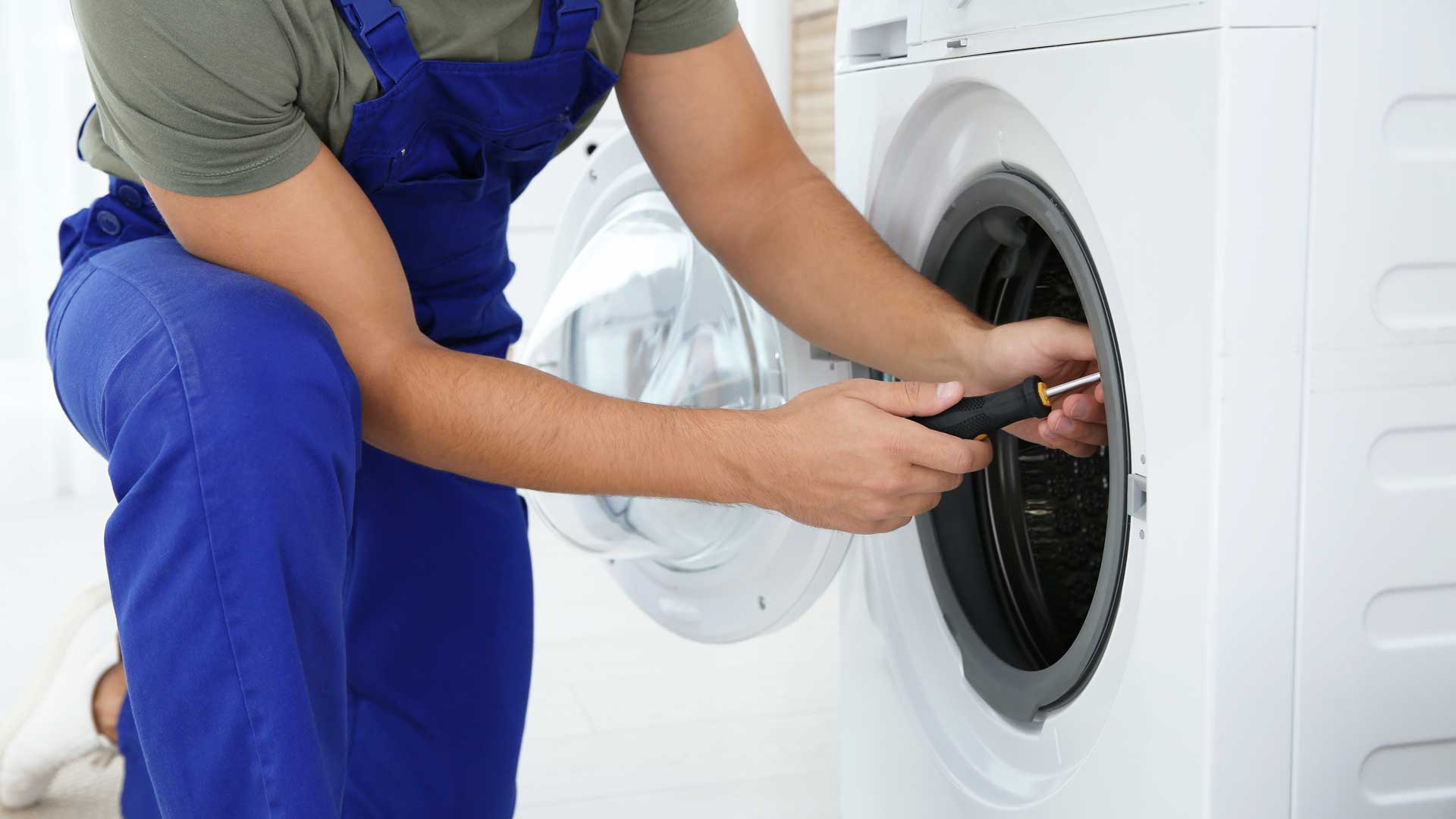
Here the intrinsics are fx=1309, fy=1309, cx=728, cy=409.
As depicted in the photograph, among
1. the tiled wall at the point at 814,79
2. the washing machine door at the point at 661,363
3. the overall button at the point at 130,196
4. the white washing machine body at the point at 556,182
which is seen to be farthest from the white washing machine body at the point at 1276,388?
the white washing machine body at the point at 556,182

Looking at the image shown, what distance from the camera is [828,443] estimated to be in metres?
0.88

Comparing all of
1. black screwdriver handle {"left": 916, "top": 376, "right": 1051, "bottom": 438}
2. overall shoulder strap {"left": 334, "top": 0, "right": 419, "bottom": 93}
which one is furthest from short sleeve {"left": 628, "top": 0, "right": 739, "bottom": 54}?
black screwdriver handle {"left": 916, "top": 376, "right": 1051, "bottom": 438}

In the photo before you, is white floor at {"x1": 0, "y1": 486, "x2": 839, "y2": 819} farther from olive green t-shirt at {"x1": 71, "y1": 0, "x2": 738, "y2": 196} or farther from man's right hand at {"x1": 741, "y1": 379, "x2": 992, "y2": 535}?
olive green t-shirt at {"x1": 71, "y1": 0, "x2": 738, "y2": 196}

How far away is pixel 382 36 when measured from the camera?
958mm

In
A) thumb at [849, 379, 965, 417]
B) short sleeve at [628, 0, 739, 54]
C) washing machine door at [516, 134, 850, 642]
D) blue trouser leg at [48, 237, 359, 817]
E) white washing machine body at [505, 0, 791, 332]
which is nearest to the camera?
blue trouser leg at [48, 237, 359, 817]

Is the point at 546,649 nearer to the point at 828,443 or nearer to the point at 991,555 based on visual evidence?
the point at 991,555

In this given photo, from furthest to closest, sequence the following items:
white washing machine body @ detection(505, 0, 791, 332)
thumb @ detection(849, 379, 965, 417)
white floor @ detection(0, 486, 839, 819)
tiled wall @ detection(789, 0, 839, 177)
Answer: white washing machine body @ detection(505, 0, 791, 332) < tiled wall @ detection(789, 0, 839, 177) < white floor @ detection(0, 486, 839, 819) < thumb @ detection(849, 379, 965, 417)

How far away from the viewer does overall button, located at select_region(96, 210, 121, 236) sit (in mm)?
1121

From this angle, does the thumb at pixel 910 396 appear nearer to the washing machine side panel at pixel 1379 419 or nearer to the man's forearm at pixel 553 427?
the man's forearm at pixel 553 427

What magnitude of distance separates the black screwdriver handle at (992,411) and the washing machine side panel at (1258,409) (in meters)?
0.17

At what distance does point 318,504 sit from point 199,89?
0.30m

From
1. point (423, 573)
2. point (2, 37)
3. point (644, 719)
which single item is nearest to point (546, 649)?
point (644, 719)

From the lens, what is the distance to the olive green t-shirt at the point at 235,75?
2.86 feet

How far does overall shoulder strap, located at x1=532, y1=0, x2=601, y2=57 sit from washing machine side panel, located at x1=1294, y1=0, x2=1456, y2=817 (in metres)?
0.57
